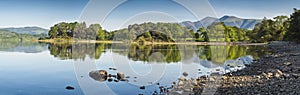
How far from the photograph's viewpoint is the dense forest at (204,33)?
44.5 metres

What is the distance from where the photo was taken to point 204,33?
242 feet

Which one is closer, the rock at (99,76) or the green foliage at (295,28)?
the rock at (99,76)

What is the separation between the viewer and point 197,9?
422 inches

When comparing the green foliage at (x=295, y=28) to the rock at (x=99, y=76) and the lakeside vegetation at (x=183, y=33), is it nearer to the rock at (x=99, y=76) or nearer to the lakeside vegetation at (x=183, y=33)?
the lakeside vegetation at (x=183, y=33)

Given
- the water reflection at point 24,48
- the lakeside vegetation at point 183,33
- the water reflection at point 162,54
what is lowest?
the water reflection at point 24,48

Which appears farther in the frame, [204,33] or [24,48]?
[204,33]

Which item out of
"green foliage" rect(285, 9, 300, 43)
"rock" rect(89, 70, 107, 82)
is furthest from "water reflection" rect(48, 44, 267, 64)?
"rock" rect(89, 70, 107, 82)

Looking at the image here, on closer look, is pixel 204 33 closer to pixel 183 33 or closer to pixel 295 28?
pixel 183 33

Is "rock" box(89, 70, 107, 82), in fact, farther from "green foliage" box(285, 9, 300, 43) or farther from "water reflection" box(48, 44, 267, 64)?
"green foliage" box(285, 9, 300, 43)

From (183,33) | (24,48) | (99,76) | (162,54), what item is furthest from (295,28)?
(24,48)

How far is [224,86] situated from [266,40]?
7273 centimetres

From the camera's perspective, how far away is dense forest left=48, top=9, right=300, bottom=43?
4447cm

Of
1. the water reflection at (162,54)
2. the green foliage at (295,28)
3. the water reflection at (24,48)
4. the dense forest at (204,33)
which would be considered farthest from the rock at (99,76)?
the green foliage at (295,28)

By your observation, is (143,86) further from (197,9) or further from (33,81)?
(33,81)
